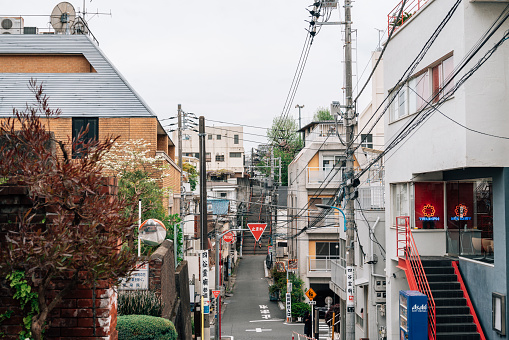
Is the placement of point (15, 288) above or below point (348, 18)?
below

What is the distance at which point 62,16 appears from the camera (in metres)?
30.1

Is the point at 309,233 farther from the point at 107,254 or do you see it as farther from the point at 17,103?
the point at 107,254

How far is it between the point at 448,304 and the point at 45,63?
72.2 feet

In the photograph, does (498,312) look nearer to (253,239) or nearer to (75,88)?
(75,88)

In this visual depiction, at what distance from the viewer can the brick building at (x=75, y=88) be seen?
26.1 m

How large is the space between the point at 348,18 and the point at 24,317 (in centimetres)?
1874

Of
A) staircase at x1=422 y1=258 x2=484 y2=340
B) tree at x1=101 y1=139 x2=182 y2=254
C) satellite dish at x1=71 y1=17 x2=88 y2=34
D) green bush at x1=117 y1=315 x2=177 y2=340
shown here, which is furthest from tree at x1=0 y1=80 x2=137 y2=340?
satellite dish at x1=71 y1=17 x2=88 y2=34

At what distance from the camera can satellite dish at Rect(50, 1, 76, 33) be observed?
98.7ft

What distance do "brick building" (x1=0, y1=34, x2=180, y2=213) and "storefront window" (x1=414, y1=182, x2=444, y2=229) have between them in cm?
1190

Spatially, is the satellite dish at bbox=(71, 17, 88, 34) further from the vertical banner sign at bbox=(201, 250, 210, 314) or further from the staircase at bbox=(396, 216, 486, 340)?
the staircase at bbox=(396, 216, 486, 340)

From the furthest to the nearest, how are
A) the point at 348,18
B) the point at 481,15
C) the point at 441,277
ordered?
the point at 348,18 → the point at 441,277 → the point at 481,15

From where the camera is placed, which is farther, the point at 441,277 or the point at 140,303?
the point at 441,277

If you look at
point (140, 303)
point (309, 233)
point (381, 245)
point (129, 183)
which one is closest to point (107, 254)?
point (140, 303)

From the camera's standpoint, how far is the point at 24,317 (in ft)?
17.4
